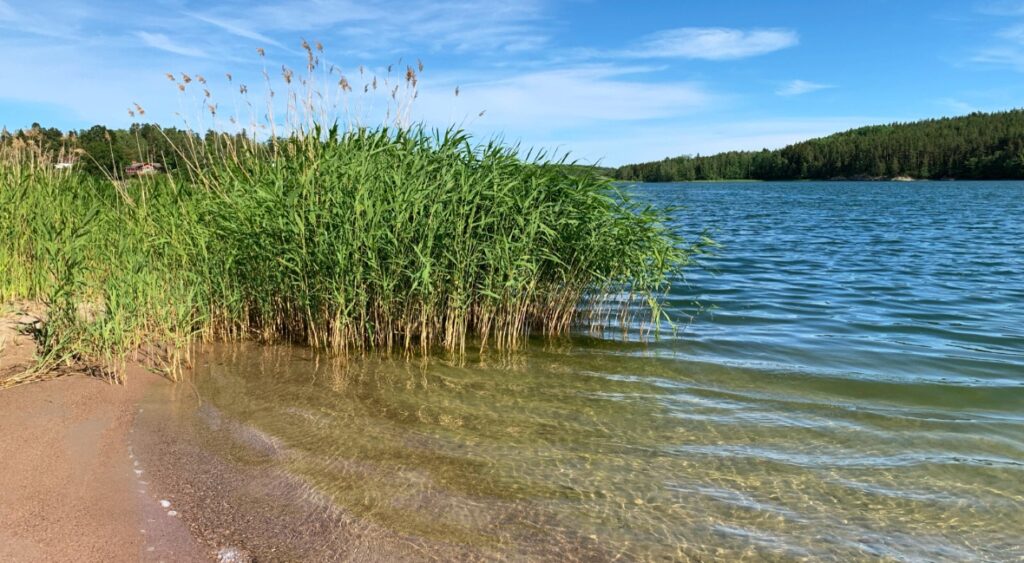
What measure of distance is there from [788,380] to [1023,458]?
2.31 meters

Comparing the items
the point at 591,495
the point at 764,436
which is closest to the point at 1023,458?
the point at 764,436

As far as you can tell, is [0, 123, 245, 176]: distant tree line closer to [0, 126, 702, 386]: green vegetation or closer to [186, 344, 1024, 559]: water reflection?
[0, 126, 702, 386]: green vegetation

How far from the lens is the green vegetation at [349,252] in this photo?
7.18 meters

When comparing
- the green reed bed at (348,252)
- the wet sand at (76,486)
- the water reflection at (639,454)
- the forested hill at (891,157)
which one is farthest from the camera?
the forested hill at (891,157)

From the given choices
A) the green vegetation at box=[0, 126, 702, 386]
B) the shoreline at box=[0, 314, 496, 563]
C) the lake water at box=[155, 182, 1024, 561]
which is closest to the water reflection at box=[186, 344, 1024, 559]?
the lake water at box=[155, 182, 1024, 561]

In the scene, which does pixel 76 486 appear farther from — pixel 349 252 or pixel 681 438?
pixel 681 438

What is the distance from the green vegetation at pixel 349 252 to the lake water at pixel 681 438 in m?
0.56

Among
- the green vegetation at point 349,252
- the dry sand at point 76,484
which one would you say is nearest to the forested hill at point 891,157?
the green vegetation at point 349,252

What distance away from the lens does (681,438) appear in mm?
5406

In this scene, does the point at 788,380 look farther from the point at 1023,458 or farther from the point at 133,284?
the point at 133,284

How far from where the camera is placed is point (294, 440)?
5168 mm

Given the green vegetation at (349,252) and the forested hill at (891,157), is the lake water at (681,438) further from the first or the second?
the forested hill at (891,157)

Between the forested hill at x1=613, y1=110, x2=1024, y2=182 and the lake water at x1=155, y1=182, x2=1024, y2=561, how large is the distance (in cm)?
9886

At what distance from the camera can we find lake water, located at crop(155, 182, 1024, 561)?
3957 millimetres
